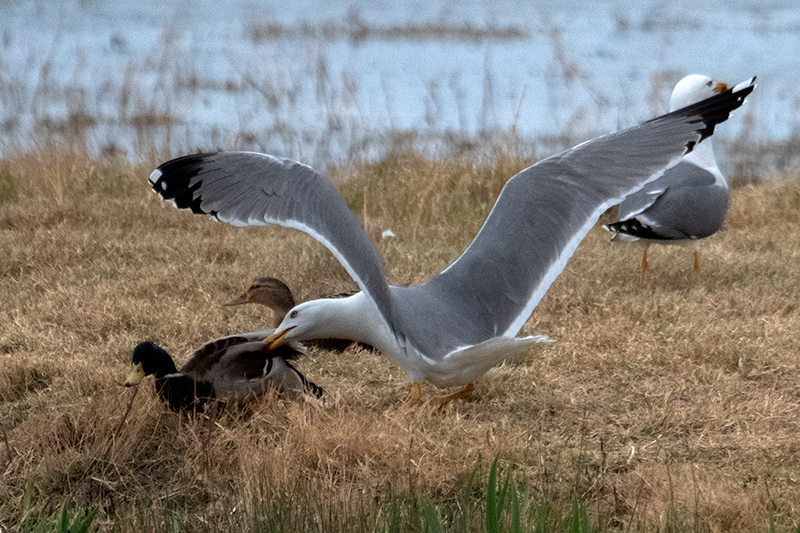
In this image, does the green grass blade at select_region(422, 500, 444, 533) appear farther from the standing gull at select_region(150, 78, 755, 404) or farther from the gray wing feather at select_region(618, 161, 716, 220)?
the gray wing feather at select_region(618, 161, 716, 220)

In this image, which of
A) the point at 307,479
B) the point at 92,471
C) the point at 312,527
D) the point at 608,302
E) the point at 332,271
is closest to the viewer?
the point at 312,527

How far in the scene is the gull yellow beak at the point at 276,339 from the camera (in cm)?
269

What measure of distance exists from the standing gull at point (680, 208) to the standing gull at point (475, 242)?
6.68 ft

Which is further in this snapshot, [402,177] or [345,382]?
[402,177]

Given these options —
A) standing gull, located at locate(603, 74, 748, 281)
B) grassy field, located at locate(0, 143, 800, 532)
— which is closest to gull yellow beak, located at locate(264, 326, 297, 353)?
grassy field, located at locate(0, 143, 800, 532)

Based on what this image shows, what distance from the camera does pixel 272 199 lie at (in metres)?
2.48

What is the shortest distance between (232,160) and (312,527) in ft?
3.93

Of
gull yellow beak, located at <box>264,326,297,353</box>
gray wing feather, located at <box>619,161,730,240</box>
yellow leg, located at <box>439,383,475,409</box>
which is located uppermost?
gull yellow beak, located at <box>264,326,297,353</box>

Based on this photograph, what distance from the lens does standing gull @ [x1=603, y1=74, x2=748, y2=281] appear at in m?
4.83

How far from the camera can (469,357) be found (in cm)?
257

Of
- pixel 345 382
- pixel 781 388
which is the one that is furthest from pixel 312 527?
pixel 781 388

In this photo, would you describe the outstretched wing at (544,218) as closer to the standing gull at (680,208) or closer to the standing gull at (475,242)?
the standing gull at (475,242)

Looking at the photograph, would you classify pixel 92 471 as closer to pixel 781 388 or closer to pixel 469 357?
pixel 469 357

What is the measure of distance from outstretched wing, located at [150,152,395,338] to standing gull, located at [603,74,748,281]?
2654mm
